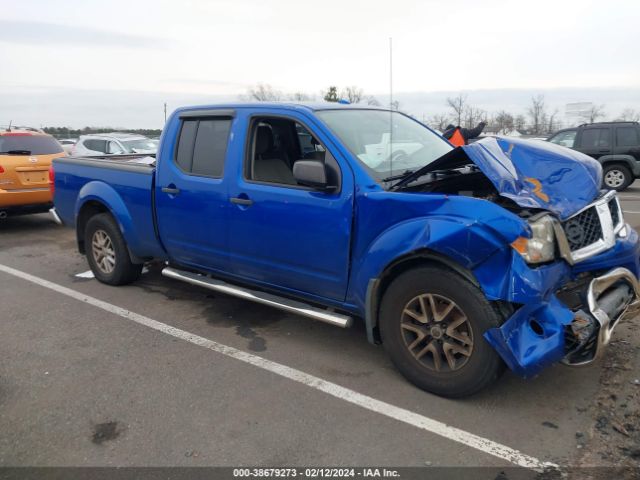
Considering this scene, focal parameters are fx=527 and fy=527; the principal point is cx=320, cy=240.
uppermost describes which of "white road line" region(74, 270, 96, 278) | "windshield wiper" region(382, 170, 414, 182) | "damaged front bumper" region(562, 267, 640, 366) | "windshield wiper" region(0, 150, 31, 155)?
"windshield wiper" region(0, 150, 31, 155)

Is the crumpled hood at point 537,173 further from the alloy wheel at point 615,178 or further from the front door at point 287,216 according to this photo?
the alloy wheel at point 615,178

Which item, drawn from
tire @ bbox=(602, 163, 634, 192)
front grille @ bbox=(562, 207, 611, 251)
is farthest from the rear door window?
front grille @ bbox=(562, 207, 611, 251)

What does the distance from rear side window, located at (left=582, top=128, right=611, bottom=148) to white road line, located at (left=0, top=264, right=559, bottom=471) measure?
41.2ft

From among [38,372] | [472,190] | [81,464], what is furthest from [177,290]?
[472,190]

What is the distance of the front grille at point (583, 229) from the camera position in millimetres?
3332

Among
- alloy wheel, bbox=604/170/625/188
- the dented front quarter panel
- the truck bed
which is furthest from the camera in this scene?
alloy wheel, bbox=604/170/625/188

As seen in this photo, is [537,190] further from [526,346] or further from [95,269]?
[95,269]

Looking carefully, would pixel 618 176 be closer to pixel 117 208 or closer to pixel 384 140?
pixel 384 140

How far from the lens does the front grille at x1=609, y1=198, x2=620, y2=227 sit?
145 inches

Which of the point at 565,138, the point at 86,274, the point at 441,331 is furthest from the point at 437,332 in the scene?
the point at 565,138

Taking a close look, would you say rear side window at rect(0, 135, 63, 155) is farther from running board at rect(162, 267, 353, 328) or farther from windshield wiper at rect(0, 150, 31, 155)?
running board at rect(162, 267, 353, 328)

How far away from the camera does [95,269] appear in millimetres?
5934

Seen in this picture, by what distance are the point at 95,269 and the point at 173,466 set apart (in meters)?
3.74

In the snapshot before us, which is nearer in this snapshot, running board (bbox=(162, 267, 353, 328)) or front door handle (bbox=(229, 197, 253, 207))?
running board (bbox=(162, 267, 353, 328))
